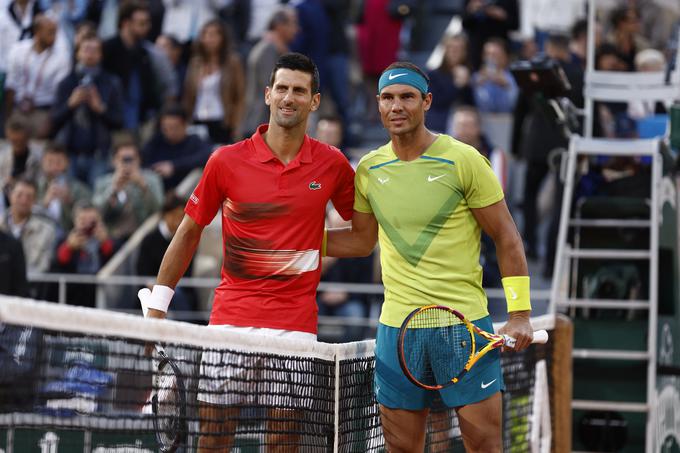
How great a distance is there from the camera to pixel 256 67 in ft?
48.3

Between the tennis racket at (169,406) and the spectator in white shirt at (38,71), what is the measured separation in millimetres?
9865

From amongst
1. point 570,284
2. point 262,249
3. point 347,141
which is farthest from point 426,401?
point 347,141

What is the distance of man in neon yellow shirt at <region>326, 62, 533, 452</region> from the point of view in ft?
19.7

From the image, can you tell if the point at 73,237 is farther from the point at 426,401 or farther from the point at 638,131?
the point at 426,401

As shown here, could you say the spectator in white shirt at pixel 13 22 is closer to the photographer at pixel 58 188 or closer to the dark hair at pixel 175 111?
the photographer at pixel 58 188

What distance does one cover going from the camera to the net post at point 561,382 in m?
8.53

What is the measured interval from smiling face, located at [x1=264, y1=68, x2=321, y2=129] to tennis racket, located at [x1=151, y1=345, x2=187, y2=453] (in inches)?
49.6

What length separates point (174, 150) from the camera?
14359 millimetres

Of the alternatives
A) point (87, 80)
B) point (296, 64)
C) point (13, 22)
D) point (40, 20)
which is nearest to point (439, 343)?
point (296, 64)

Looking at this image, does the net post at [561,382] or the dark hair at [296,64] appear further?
the net post at [561,382]

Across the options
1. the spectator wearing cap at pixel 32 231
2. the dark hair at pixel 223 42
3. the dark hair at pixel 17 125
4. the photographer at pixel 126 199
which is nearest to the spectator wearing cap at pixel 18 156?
the dark hair at pixel 17 125

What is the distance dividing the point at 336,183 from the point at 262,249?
0.47 metres

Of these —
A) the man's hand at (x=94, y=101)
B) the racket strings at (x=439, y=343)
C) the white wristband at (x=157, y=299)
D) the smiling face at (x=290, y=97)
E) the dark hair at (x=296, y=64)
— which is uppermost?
the man's hand at (x=94, y=101)

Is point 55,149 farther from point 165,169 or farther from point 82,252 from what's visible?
point 82,252
